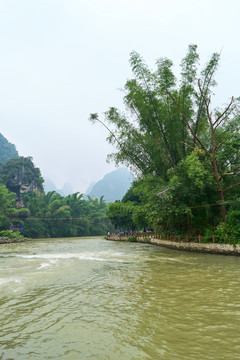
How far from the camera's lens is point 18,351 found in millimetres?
2818

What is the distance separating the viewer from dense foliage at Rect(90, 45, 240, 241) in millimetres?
13305

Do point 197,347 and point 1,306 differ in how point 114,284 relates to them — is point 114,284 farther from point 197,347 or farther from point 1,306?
point 197,347

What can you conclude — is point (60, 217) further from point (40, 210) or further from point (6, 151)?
point (6, 151)

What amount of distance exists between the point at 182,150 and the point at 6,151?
78149 millimetres

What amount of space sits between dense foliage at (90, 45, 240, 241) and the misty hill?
231ft

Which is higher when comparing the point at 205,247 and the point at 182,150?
the point at 182,150

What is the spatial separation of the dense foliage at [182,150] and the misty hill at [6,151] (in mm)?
70488

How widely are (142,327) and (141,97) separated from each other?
14.4 meters

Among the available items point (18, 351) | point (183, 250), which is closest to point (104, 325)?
point (18, 351)

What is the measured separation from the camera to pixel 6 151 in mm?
82500

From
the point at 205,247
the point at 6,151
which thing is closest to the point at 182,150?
the point at 205,247

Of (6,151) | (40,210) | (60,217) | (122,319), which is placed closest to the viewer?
(122,319)

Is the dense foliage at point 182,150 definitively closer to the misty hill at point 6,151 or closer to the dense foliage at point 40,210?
the dense foliage at point 40,210

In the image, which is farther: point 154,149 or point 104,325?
point 154,149
